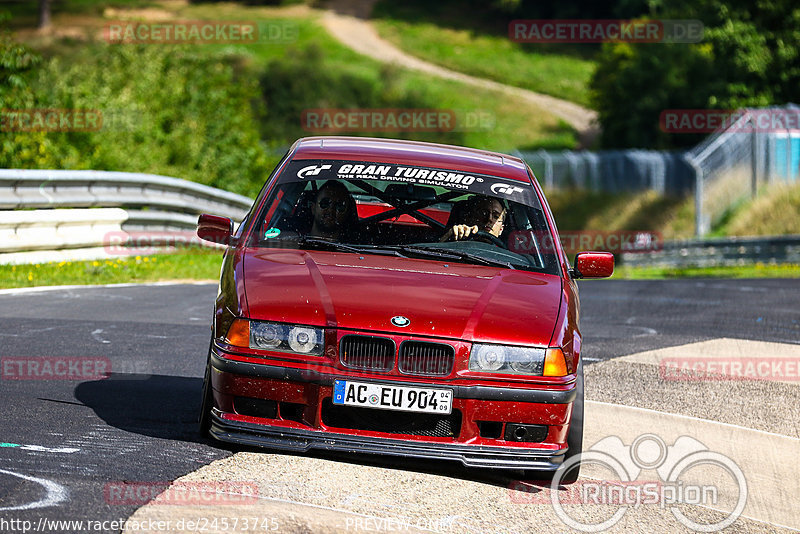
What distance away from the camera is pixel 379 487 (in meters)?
5.36

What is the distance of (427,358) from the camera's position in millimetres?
5445

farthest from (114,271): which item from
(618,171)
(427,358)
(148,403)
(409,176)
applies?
(618,171)

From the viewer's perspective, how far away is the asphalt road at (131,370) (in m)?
5.06


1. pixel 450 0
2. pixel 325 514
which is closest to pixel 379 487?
pixel 325 514

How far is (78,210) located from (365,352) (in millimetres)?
9621

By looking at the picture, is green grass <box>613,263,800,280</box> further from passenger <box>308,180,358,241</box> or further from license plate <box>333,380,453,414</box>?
license plate <box>333,380,453,414</box>

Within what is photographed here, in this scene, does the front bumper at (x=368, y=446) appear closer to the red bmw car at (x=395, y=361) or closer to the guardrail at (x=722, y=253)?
the red bmw car at (x=395, y=361)

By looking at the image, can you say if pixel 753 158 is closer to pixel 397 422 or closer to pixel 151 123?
pixel 151 123

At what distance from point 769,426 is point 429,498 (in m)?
3.12

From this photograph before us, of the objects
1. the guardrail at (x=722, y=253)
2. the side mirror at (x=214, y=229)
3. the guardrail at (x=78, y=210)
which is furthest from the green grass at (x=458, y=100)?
the side mirror at (x=214, y=229)

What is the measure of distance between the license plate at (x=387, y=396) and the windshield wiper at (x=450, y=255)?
1192 mm

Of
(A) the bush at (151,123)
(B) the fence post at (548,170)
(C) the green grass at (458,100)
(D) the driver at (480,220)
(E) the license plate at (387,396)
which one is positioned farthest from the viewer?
(C) the green grass at (458,100)

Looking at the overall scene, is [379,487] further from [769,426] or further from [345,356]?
[769,426]

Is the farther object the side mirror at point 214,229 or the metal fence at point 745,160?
the metal fence at point 745,160
